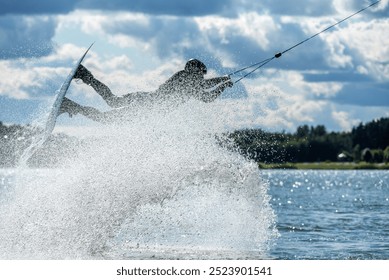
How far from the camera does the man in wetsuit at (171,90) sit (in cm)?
1966

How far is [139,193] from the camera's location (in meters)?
19.8

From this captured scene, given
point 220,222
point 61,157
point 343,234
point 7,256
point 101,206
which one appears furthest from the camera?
point 343,234

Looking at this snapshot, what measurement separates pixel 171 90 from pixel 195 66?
98 centimetres

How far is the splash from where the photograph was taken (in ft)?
63.0

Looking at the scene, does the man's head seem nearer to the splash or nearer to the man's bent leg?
the splash

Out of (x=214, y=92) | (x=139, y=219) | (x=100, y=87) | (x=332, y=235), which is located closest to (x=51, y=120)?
(x=100, y=87)

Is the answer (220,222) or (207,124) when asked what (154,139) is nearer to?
(207,124)

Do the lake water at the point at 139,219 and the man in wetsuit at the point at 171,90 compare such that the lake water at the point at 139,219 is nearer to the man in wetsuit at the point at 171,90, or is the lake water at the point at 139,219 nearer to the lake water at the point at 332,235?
the lake water at the point at 332,235

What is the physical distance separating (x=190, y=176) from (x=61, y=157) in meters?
3.39

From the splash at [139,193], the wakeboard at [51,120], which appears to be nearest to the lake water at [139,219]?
the splash at [139,193]

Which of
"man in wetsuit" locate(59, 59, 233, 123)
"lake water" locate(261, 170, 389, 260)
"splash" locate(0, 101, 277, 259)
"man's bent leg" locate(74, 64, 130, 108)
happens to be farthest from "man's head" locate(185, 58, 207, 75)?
"lake water" locate(261, 170, 389, 260)

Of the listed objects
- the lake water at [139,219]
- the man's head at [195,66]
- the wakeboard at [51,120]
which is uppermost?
the man's head at [195,66]
